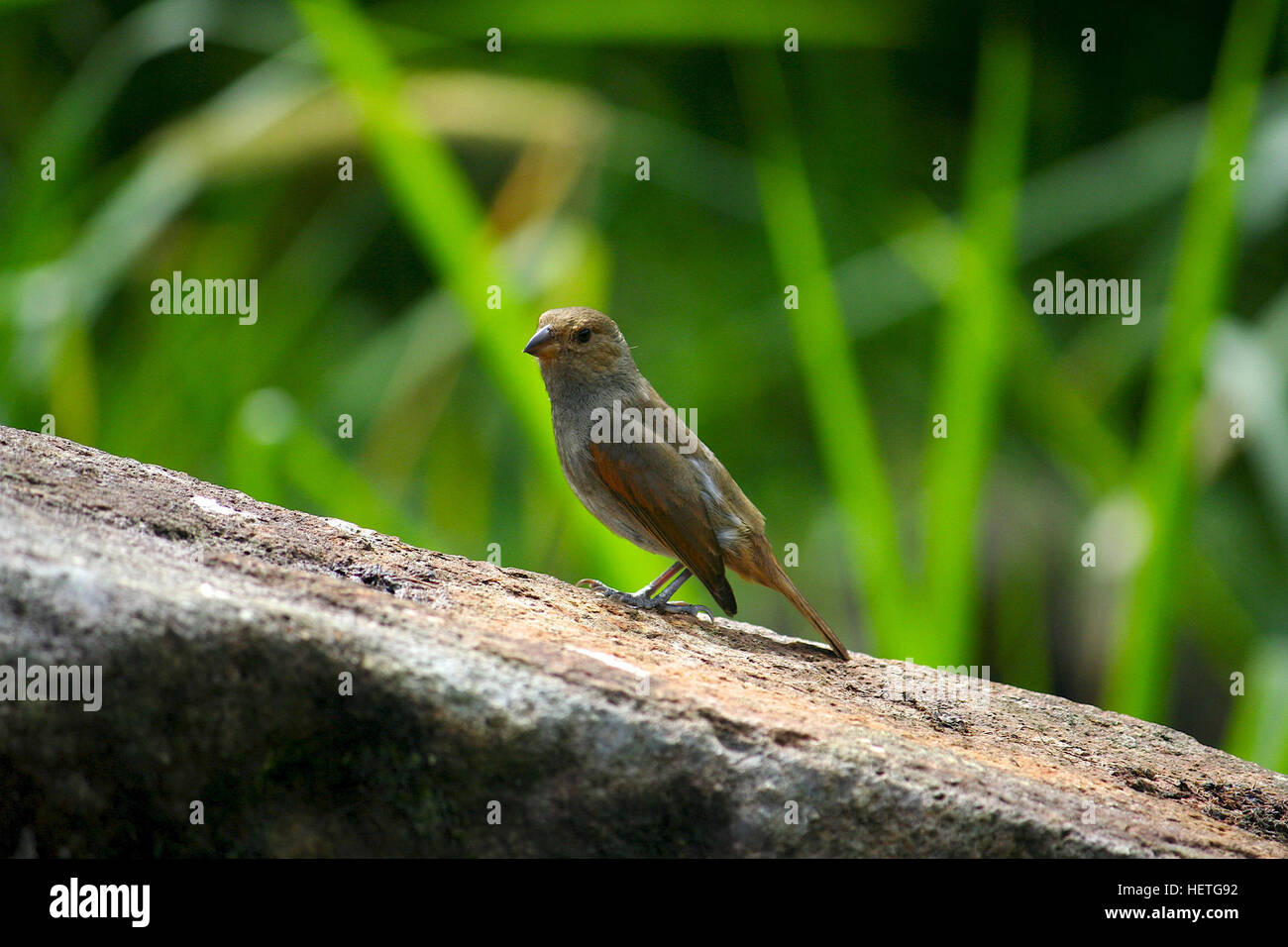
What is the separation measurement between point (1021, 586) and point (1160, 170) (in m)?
2.31

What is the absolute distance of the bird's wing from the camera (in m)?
3.77

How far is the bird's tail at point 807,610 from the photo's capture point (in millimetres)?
3619

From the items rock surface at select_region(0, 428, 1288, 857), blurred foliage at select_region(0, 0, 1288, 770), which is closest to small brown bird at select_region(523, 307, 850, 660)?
blurred foliage at select_region(0, 0, 1288, 770)

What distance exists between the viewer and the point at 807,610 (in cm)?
368

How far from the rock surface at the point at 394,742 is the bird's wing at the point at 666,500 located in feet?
2.72

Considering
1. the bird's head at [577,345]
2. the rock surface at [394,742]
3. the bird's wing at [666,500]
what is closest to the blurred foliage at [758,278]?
the bird's head at [577,345]

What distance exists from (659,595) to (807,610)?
1.56ft

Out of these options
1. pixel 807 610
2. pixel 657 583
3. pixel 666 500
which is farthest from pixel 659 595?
pixel 807 610

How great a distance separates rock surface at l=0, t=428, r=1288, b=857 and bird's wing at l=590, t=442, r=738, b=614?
0.83 metres

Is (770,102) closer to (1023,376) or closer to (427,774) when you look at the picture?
(1023,376)

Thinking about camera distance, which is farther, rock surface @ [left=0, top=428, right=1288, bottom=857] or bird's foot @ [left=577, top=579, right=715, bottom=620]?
bird's foot @ [left=577, top=579, right=715, bottom=620]

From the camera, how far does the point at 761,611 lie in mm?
6457

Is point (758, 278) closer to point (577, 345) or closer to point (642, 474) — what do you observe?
point (577, 345)

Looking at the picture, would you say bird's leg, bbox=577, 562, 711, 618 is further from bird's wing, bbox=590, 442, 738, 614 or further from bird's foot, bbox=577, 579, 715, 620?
bird's wing, bbox=590, 442, 738, 614
